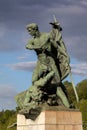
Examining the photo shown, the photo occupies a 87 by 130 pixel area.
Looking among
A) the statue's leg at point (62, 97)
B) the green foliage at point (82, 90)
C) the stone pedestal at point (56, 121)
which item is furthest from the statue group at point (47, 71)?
the green foliage at point (82, 90)

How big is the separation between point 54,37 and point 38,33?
0.74 meters

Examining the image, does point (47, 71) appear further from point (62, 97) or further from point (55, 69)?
point (62, 97)

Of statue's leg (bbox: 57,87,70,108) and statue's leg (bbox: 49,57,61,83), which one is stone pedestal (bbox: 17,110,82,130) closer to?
statue's leg (bbox: 57,87,70,108)

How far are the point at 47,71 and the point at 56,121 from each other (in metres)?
1.97

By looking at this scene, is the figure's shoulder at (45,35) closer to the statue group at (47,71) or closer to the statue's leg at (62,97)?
the statue group at (47,71)

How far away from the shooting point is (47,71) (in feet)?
52.2

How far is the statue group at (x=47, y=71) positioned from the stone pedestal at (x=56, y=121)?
411mm

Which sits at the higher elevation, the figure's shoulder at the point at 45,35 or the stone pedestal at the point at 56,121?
the figure's shoulder at the point at 45,35

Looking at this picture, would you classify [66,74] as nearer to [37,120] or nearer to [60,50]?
[60,50]

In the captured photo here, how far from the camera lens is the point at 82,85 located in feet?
272

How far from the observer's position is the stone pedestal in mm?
14984

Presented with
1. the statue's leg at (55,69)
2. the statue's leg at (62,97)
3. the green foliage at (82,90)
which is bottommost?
the statue's leg at (62,97)

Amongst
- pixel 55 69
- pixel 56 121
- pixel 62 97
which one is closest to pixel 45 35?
pixel 55 69

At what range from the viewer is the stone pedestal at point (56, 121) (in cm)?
1498
